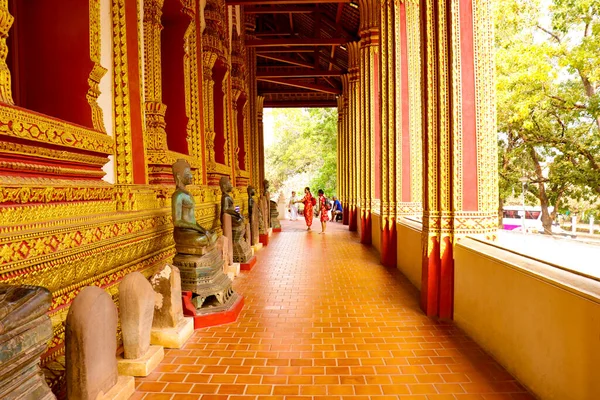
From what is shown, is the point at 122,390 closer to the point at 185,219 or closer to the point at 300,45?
the point at 185,219

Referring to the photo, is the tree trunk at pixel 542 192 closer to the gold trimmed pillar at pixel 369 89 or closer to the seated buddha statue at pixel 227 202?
the gold trimmed pillar at pixel 369 89

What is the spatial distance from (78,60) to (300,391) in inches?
130

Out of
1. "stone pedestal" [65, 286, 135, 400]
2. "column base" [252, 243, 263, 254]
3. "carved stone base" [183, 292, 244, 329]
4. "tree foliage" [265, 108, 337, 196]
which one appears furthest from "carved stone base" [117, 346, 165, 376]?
"tree foliage" [265, 108, 337, 196]

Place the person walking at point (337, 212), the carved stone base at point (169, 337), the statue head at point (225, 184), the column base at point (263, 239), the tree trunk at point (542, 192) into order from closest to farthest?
the carved stone base at point (169, 337) → the statue head at point (225, 184) → the column base at point (263, 239) → the tree trunk at point (542, 192) → the person walking at point (337, 212)

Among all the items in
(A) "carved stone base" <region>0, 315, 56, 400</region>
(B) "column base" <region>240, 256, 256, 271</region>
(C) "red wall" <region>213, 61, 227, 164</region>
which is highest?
(C) "red wall" <region>213, 61, 227, 164</region>

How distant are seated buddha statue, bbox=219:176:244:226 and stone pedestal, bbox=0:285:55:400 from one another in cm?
483

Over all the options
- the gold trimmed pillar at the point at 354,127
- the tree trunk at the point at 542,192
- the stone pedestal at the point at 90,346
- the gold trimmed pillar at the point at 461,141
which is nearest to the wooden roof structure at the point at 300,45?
the gold trimmed pillar at the point at 354,127

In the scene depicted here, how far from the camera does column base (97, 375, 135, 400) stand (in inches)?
105

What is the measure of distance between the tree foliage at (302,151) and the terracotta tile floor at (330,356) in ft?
78.5

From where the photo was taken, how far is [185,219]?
14.2 feet

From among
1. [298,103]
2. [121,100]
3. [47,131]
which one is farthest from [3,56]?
[298,103]

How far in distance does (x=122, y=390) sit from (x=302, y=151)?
31.2 meters

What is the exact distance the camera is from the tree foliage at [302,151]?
96.2 feet

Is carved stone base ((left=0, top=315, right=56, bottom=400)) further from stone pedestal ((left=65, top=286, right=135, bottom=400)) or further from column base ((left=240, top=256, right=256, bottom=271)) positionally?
column base ((left=240, top=256, right=256, bottom=271))
